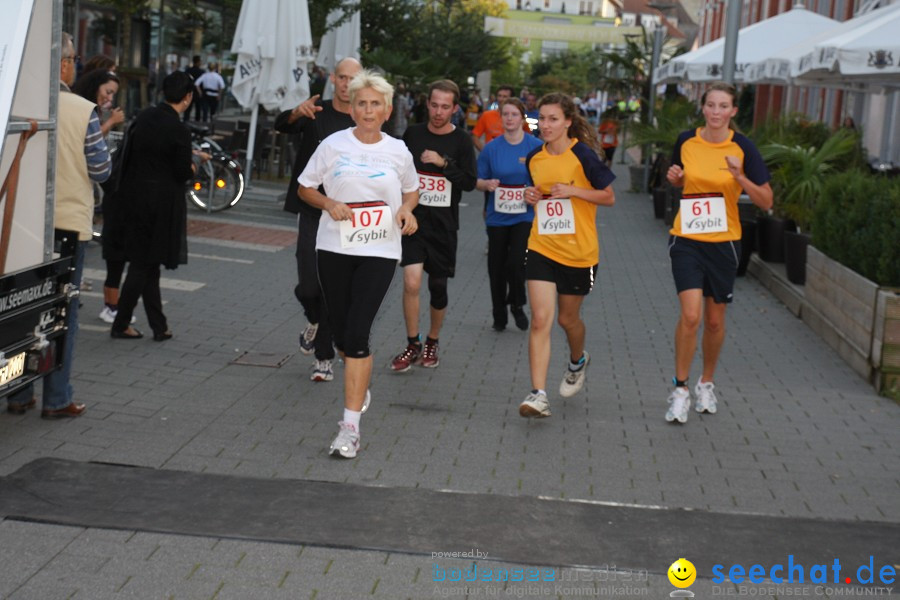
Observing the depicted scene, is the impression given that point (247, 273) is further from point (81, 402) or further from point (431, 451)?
point (431, 451)

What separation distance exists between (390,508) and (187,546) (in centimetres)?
96

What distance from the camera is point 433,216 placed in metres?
9.02

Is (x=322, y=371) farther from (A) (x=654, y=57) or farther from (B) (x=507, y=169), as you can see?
(A) (x=654, y=57)

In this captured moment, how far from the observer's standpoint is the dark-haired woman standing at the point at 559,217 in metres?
7.51

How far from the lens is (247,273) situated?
498 inches

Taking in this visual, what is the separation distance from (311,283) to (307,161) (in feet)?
2.38

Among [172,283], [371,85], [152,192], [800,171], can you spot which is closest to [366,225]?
[371,85]

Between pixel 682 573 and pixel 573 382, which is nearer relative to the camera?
pixel 682 573

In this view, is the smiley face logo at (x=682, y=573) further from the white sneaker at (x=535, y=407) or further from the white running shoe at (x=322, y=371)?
the white running shoe at (x=322, y=371)

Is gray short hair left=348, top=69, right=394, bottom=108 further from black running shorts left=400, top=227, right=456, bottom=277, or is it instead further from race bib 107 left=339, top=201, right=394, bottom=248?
black running shorts left=400, top=227, right=456, bottom=277

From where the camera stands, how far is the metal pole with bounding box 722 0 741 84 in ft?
48.9

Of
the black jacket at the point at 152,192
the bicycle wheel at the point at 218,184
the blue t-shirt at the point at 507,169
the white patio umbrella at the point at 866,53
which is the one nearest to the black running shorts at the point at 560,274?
the blue t-shirt at the point at 507,169

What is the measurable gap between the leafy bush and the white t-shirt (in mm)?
4162

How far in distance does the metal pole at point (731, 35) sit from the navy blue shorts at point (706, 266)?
25.6 ft
